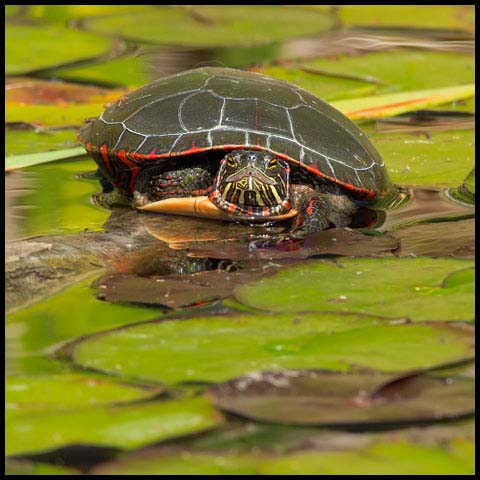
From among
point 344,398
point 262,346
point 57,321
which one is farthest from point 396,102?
point 344,398

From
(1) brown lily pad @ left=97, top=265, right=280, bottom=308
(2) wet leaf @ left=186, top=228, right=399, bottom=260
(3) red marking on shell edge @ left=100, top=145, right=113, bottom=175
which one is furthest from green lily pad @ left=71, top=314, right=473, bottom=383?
(3) red marking on shell edge @ left=100, top=145, right=113, bottom=175

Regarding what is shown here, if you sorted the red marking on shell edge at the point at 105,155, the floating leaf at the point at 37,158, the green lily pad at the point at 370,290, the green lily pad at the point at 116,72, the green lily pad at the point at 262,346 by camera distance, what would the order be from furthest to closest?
the green lily pad at the point at 116,72 < the floating leaf at the point at 37,158 < the red marking on shell edge at the point at 105,155 < the green lily pad at the point at 370,290 < the green lily pad at the point at 262,346

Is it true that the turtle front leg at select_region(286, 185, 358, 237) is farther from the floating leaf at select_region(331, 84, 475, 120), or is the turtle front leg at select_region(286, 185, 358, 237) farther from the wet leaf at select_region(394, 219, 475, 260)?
the floating leaf at select_region(331, 84, 475, 120)

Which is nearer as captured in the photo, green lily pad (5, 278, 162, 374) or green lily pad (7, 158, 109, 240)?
green lily pad (5, 278, 162, 374)

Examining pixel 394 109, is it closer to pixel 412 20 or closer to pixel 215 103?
pixel 215 103

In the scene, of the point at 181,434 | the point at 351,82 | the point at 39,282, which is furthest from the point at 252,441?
the point at 351,82

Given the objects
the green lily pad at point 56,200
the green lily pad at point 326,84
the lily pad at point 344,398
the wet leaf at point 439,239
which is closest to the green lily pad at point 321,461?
the lily pad at point 344,398

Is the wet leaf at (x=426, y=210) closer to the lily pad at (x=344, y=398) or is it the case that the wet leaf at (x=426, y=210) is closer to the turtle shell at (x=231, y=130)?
the turtle shell at (x=231, y=130)
